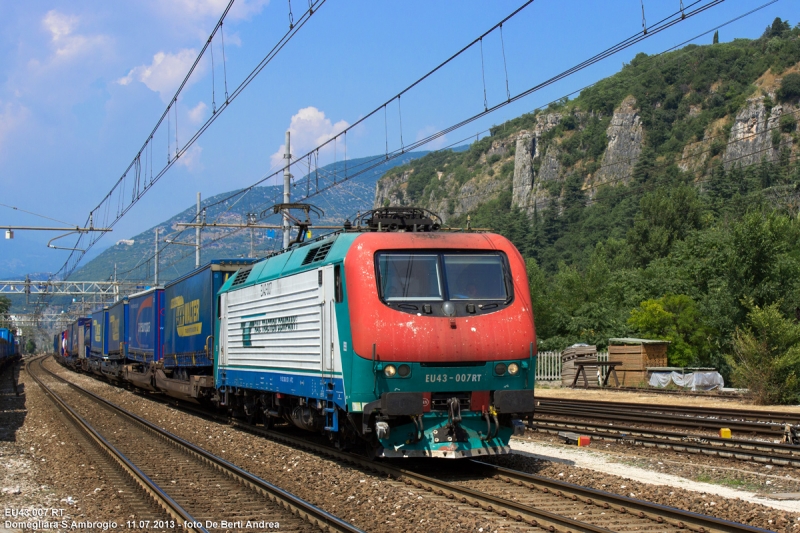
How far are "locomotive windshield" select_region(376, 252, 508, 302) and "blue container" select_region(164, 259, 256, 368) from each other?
8.26 m

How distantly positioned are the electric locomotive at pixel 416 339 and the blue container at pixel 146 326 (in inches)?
561

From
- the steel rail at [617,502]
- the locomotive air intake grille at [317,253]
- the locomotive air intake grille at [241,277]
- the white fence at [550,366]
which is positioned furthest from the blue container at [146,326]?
the white fence at [550,366]

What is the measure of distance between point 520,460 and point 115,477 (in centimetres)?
594

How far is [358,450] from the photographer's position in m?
12.3

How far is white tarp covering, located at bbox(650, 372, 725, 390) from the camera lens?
30625 millimetres

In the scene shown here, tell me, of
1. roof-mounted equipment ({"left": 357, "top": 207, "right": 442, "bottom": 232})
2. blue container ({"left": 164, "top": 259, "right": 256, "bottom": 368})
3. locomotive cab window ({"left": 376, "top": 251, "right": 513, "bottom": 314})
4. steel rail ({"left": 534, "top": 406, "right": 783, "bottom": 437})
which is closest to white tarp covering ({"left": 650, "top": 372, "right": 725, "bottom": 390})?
steel rail ({"left": 534, "top": 406, "right": 783, "bottom": 437})

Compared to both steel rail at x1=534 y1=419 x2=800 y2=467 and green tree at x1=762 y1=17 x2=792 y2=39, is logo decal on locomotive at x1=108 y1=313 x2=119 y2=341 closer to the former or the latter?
steel rail at x1=534 y1=419 x2=800 y2=467

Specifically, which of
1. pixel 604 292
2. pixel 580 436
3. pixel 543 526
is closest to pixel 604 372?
pixel 580 436

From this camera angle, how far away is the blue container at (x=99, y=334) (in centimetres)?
3847

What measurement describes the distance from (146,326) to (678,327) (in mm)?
26683

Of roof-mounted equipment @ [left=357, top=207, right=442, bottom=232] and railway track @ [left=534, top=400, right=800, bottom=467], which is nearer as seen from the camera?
roof-mounted equipment @ [left=357, top=207, right=442, bottom=232]

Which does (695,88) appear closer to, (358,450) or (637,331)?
(637,331)

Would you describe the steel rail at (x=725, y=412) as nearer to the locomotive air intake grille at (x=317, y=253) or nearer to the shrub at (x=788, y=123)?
the locomotive air intake grille at (x=317, y=253)

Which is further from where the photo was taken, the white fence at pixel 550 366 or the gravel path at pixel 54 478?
the white fence at pixel 550 366
